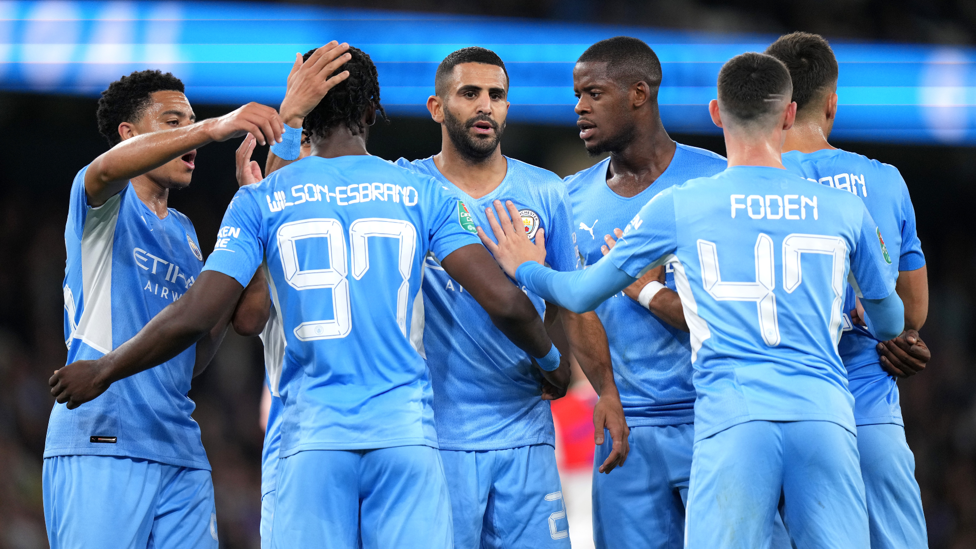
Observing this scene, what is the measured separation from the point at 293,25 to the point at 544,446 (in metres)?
9.13

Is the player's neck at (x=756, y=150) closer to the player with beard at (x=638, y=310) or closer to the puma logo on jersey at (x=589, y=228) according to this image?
the player with beard at (x=638, y=310)

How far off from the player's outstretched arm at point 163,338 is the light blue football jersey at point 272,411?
67cm

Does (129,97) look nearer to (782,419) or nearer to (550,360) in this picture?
(550,360)

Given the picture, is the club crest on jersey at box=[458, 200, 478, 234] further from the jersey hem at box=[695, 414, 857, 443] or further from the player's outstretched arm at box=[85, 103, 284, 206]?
the jersey hem at box=[695, 414, 857, 443]

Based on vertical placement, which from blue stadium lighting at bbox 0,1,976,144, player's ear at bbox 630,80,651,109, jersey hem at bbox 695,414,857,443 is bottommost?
jersey hem at bbox 695,414,857,443

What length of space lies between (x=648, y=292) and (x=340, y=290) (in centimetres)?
161

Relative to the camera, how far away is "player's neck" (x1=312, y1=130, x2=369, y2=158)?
420cm

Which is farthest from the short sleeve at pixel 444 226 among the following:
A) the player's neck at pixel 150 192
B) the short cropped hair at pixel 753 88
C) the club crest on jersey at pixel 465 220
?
the player's neck at pixel 150 192

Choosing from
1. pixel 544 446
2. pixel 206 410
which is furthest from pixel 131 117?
pixel 206 410

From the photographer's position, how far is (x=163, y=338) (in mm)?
3857

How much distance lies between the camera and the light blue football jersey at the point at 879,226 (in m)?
4.45

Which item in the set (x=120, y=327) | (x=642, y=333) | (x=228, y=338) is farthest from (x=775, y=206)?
(x=228, y=338)

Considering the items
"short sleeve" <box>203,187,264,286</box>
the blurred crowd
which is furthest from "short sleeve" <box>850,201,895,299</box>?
the blurred crowd

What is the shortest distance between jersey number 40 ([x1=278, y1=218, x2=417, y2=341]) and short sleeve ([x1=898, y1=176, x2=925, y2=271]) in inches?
97.1
